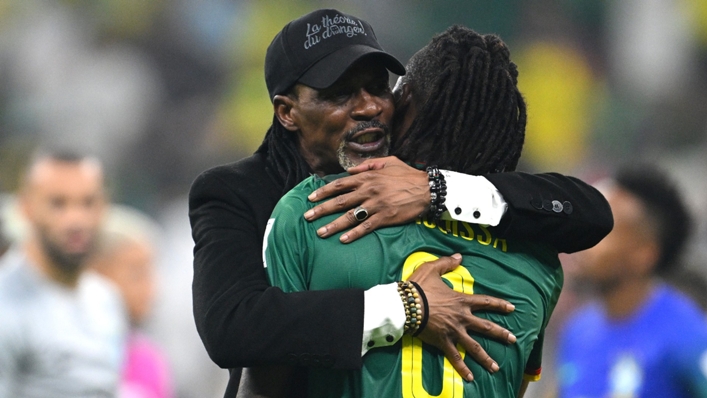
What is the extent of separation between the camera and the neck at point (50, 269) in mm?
5289

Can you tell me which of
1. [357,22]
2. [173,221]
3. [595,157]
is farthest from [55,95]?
[357,22]

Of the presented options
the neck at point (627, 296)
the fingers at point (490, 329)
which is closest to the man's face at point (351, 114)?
the fingers at point (490, 329)

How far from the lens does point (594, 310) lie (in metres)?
4.55

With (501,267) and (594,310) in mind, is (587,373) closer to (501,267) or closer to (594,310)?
(594,310)

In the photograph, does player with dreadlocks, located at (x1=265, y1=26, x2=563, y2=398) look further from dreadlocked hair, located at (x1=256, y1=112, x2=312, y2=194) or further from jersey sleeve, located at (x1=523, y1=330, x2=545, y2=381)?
dreadlocked hair, located at (x1=256, y1=112, x2=312, y2=194)

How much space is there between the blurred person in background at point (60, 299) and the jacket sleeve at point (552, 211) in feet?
11.4

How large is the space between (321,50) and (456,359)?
73 centimetres

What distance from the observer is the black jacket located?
68.7 inches

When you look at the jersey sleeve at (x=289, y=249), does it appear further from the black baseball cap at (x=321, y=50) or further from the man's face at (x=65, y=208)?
the man's face at (x=65, y=208)

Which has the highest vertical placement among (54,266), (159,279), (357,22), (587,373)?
(357,22)

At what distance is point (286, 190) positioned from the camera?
6.88 ft

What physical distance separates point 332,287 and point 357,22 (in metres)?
0.67

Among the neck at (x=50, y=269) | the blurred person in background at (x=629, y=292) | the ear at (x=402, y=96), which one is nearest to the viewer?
the ear at (x=402, y=96)

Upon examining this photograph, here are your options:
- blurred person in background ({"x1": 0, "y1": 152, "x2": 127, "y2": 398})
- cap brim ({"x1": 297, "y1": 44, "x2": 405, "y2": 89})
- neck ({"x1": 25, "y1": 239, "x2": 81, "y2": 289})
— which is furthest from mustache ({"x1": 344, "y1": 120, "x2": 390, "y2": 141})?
neck ({"x1": 25, "y1": 239, "x2": 81, "y2": 289})
